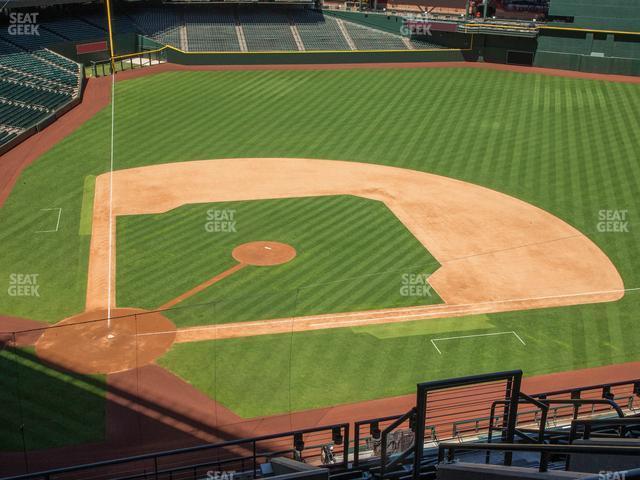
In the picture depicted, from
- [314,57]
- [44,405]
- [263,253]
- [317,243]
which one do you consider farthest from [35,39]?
[44,405]

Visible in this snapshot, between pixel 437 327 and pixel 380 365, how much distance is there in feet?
7.05

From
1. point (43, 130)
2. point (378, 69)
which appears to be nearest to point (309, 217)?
point (43, 130)

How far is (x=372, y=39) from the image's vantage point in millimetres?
54188

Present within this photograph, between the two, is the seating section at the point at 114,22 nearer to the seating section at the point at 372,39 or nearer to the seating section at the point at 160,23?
the seating section at the point at 160,23

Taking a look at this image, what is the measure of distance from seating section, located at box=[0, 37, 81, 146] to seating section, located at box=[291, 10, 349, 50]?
18.3 m

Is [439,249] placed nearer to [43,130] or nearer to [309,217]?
[309,217]

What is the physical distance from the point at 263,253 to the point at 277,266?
50.1 inches

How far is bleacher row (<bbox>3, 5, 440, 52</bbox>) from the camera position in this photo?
168 ft

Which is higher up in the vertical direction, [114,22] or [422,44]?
[114,22]

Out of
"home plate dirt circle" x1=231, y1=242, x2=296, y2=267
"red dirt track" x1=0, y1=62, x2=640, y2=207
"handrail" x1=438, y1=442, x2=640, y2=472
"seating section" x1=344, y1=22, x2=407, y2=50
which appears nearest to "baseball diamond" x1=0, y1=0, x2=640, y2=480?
"handrail" x1=438, y1=442, x2=640, y2=472

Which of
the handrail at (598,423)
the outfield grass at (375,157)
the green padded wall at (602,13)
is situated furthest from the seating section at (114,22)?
the handrail at (598,423)

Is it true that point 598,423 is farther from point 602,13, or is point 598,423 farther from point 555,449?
point 602,13

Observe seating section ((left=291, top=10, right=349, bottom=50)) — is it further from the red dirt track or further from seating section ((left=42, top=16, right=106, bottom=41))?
seating section ((left=42, top=16, right=106, bottom=41))

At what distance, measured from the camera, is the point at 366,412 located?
1639 cm
